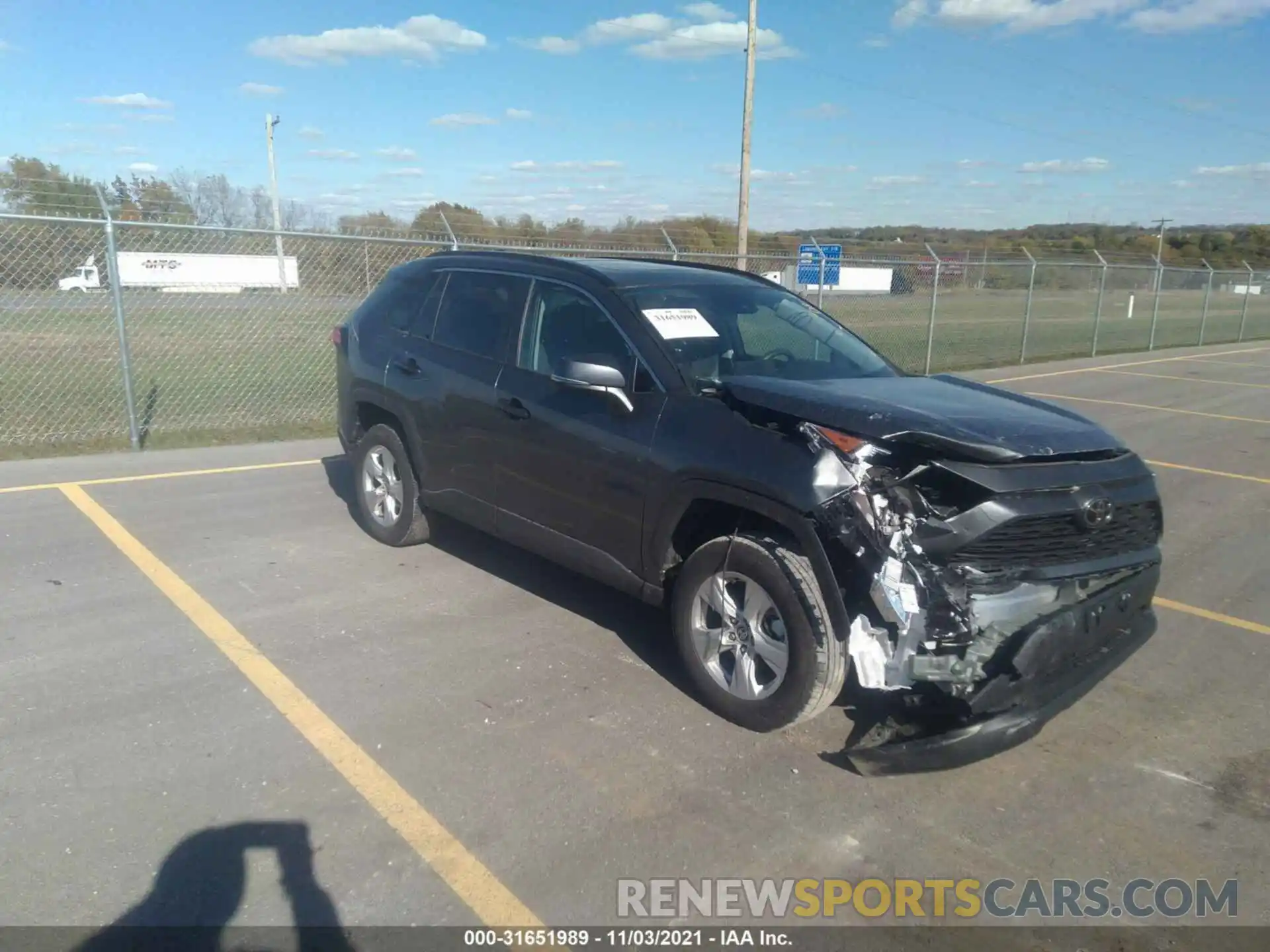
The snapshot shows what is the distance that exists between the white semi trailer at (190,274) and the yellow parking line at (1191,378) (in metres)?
14.1

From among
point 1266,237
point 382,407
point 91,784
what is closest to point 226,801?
point 91,784

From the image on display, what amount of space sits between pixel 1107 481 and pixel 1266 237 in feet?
227

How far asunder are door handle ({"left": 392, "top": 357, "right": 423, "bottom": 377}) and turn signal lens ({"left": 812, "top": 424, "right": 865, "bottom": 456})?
2.74m

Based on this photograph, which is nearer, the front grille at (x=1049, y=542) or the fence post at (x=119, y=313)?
the front grille at (x=1049, y=542)

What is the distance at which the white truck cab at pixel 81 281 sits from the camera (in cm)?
1062

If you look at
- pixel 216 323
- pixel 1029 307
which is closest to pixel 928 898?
pixel 216 323

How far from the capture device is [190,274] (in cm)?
1555

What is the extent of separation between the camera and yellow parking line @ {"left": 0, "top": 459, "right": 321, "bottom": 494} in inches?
287

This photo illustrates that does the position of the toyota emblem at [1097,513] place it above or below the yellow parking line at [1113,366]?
above

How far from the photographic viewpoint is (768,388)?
12.8 feet

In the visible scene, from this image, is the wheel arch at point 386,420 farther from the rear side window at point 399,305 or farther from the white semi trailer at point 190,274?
the white semi trailer at point 190,274

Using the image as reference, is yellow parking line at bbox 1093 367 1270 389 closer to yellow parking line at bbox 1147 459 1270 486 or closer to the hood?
yellow parking line at bbox 1147 459 1270 486

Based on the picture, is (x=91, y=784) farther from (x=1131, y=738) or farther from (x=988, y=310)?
(x=988, y=310)

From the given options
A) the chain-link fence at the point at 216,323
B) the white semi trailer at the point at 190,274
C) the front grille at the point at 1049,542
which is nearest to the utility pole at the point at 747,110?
→ the chain-link fence at the point at 216,323
